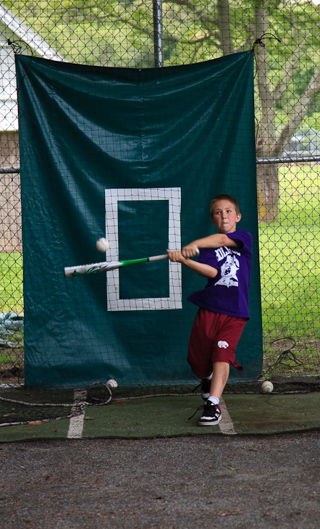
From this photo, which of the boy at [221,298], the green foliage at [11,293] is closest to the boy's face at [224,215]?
the boy at [221,298]

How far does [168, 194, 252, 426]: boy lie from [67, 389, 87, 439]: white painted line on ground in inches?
32.2

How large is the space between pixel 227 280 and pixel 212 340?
1.30ft

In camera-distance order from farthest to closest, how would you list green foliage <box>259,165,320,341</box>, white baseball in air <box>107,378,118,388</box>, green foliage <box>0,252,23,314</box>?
green foliage <box>0,252,23,314</box>, green foliage <box>259,165,320,341</box>, white baseball in air <box>107,378,118,388</box>

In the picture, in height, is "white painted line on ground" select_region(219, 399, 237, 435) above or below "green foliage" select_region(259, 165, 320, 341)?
below

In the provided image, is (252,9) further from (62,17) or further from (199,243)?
(199,243)

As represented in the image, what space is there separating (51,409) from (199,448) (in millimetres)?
1229

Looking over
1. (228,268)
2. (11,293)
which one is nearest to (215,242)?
(228,268)

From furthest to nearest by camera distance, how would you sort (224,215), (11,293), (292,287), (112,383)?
(11,293)
(292,287)
(112,383)
(224,215)

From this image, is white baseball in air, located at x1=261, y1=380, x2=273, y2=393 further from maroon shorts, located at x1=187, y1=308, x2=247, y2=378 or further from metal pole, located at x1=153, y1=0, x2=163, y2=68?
metal pole, located at x1=153, y1=0, x2=163, y2=68

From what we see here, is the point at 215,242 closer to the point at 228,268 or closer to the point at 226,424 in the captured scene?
the point at 228,268

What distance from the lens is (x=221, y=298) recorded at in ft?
12.9

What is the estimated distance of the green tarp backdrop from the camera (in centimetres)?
477

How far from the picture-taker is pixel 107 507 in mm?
2662

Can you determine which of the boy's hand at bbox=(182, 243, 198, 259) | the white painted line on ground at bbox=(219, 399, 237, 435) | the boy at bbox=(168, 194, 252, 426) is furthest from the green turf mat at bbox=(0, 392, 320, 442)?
the boy's hand at bbox=(182, 243, 198, 259)
